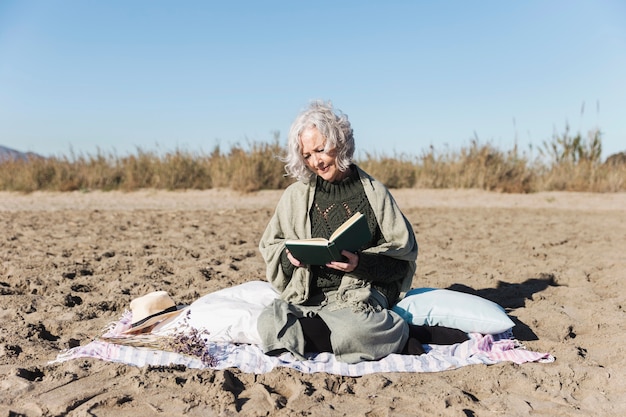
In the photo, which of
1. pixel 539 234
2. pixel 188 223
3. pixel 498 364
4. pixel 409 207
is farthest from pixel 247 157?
pixel 498 364

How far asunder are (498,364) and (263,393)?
1266 millimetres

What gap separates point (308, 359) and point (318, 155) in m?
1.10

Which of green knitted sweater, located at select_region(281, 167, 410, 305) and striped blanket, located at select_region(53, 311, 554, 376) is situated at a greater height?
green knitted sweater, located at select_region(281, 167, 410, 305)

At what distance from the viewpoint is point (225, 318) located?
3.55 meters

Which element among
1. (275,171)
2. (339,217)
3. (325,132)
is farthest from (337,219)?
(275,171)

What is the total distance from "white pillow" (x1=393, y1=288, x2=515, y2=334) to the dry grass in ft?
31.6

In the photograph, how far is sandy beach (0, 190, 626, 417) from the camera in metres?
2.76

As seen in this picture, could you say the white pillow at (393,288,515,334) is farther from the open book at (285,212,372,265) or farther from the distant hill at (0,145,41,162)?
the distant hill at (0,145,41,162)

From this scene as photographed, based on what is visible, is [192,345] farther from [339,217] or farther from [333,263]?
[339,217]

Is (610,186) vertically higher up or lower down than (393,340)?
higher up

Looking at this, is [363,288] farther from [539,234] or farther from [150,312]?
[539,234]

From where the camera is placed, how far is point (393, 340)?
3391mm

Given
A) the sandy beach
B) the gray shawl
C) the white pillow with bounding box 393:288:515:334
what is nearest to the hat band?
the sandy beach

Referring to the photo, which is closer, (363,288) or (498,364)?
(498,364)
